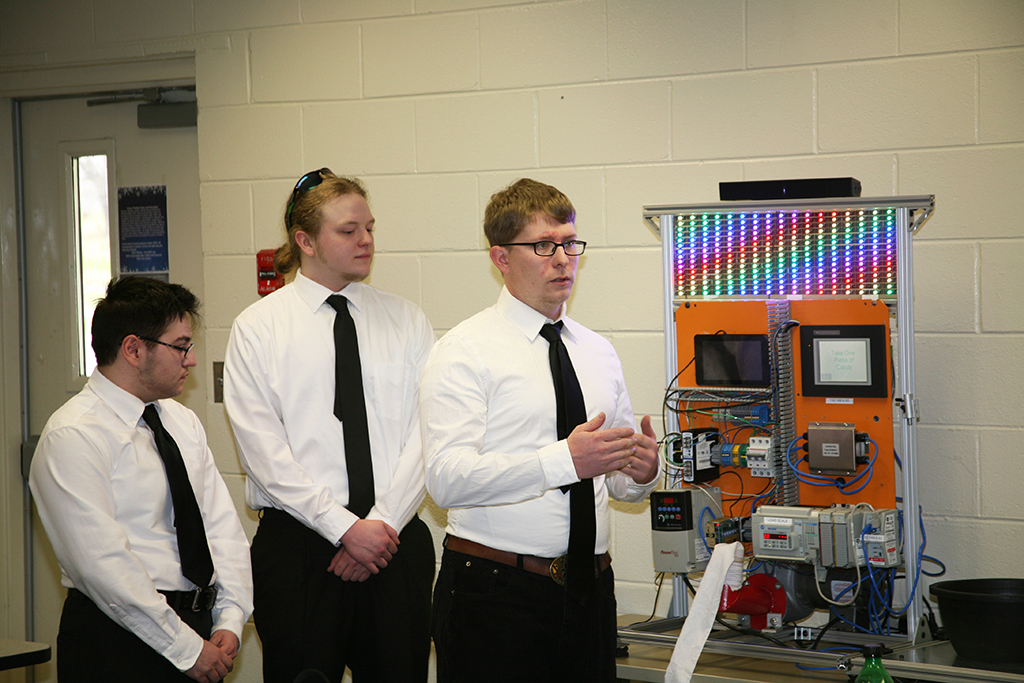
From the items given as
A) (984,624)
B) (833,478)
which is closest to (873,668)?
(984,624)

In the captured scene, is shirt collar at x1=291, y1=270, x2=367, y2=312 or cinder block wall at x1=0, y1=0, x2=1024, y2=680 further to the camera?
cinder block wall at x1=0, y1=0, x2=1024, y2=680

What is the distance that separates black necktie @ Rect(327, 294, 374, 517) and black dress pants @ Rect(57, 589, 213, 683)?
2.03 feet

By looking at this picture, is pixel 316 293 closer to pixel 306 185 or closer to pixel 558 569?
pixel 306 185

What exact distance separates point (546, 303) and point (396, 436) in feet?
2.38

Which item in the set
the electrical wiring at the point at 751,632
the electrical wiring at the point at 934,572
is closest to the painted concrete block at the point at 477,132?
the electrical wiring at the point at 751,632

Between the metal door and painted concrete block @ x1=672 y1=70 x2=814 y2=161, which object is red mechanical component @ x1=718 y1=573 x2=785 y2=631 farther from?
the metal door

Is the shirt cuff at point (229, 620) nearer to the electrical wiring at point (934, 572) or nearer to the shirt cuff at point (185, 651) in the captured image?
the shirt cuff at point (185, 651)

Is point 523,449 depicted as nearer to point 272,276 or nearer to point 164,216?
point 272,276

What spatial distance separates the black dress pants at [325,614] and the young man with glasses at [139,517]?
5.2 inches

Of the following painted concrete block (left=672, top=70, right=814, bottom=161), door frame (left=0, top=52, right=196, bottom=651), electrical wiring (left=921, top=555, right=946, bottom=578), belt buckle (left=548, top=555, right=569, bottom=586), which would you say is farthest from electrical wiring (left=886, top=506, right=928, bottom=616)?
door frame (left=0, top=52, right=196, bottom=651)

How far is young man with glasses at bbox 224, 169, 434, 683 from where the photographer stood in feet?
8.05

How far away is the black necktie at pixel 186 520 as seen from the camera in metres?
2.19

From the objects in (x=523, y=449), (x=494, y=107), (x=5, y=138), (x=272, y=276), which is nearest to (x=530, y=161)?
(x=494, y=107)

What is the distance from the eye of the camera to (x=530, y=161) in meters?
3.25
